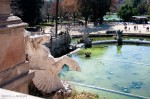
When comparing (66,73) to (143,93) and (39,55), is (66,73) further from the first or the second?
(39,55)

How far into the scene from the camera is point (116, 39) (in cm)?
3428

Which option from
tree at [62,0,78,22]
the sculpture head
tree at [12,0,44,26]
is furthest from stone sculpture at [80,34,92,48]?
the sculpture head

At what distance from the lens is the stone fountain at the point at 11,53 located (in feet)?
12.4

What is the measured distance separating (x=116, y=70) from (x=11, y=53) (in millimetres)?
17437

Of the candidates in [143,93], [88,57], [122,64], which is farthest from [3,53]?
[88,57]

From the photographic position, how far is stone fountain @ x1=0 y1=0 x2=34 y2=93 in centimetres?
377

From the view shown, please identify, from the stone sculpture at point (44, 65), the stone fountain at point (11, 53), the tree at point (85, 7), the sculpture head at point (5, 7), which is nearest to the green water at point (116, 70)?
the stone sculpture at point (44, 65)

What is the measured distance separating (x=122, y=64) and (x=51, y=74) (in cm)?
1622

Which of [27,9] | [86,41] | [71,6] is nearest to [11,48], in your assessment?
[86,41]

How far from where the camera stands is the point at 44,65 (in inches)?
270

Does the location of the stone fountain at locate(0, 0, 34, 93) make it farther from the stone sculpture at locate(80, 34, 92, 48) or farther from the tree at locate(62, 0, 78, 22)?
the tree at locate(62, 0, 78, 22)

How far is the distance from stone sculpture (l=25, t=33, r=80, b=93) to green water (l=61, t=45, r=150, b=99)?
790cm

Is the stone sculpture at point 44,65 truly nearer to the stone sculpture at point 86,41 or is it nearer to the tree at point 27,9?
the stone sculpture at point 86,41

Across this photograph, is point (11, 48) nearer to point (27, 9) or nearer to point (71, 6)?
point (27, 9)
